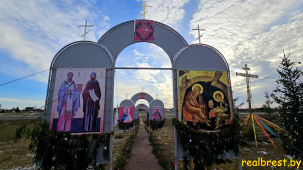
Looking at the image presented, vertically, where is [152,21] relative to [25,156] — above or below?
above

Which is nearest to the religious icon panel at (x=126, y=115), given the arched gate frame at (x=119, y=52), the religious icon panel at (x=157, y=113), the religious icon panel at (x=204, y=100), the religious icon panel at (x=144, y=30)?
the religious icon panel at (x=157, y=113)

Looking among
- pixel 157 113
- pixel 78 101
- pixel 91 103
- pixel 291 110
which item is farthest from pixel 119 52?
pixel 157 113

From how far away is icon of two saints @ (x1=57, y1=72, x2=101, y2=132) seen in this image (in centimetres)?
529

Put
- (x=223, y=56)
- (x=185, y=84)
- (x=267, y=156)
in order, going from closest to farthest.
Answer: (x=185, y=84) → (x=223, y=56) → (x=267, y=156)

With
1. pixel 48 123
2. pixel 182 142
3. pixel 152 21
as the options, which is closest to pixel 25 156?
pixel 48 123

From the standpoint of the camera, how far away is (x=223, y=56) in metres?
6.51

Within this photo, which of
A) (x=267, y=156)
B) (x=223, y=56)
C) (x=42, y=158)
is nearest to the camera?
(x=42, y=158)

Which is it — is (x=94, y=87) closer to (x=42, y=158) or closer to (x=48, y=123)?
(x=48, y=123)

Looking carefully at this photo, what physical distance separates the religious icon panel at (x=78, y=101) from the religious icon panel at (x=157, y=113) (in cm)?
1530

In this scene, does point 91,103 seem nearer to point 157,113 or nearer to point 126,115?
point 126,115

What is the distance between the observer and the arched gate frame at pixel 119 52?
5.60 meters

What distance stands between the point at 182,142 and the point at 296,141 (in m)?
6.52

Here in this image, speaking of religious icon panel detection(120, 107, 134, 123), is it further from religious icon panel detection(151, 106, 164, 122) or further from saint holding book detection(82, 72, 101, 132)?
saint holding book detection(82, 72, 101, 132)

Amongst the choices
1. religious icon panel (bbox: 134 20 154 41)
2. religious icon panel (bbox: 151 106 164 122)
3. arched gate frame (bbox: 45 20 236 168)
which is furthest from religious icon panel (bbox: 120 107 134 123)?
religious icon panel (bbox: 134 20 154 41)
